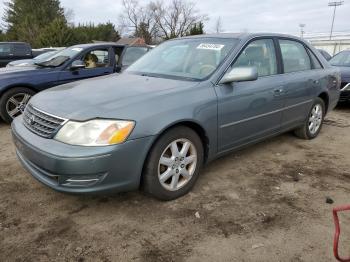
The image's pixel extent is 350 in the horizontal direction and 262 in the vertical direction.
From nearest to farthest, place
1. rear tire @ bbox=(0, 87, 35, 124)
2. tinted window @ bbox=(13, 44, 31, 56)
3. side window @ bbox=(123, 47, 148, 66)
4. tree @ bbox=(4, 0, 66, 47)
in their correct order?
rear tire @ bbox=(0, 87, 35, 124)
side window @ bbox=(123, 47, 148, 66)
tinted window @ bbox=(13, 44, 31, 56)
tree @ bbox=(4, 0, 66, 47)

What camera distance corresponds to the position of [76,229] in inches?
109

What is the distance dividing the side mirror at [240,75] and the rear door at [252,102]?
0.08 m

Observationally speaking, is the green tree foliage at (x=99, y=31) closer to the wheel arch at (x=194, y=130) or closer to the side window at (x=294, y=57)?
the side window at (x=294, y=57)

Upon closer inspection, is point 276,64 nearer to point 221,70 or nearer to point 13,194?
point 221,70

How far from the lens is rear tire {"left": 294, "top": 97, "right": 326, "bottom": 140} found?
5.09 m

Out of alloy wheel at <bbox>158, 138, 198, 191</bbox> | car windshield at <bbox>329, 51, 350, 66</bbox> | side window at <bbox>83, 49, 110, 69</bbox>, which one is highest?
side window at <bbox>83, 49, 110, 69</bbox>

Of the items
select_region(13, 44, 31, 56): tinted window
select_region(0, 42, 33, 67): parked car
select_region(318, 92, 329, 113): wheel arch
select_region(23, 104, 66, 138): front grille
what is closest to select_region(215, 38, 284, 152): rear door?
select_region(318, 92, 329, 113): wheel arch

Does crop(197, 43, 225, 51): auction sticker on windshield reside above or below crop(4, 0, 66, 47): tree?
below

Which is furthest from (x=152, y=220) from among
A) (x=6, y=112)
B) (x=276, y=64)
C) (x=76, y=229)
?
(x=6, y=112)

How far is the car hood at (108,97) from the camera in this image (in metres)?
2.77

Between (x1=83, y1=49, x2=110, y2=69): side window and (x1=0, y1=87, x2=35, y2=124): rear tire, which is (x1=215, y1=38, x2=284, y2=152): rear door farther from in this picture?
(x1=0, y1=87, x2=35, y2=124): rear tire

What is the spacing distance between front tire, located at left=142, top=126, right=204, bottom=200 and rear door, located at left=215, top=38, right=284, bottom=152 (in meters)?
0.40

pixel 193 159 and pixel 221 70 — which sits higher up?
pixel 221 70

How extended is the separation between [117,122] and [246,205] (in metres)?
1.47
